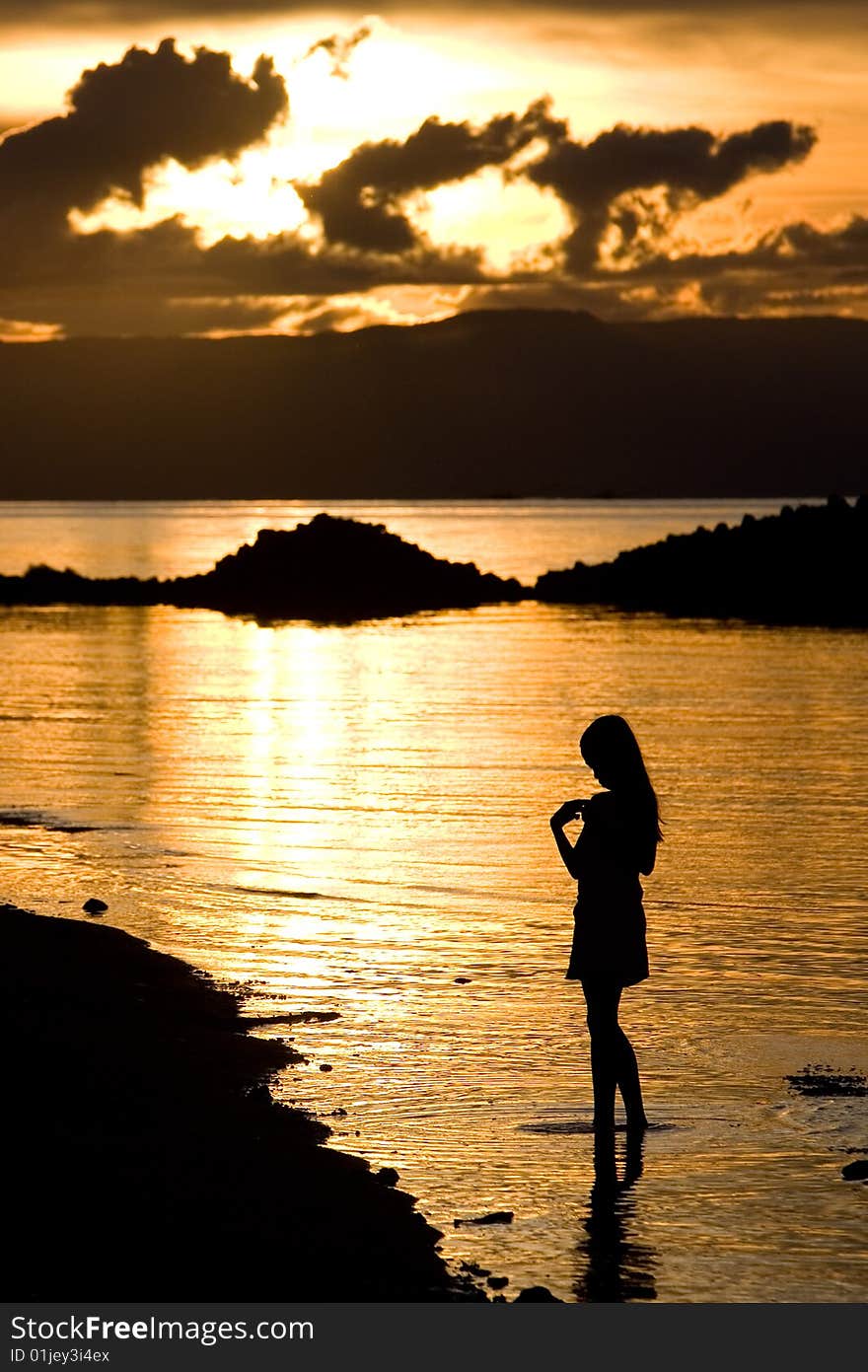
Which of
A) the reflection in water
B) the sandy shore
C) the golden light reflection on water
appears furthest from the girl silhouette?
the sandy shore

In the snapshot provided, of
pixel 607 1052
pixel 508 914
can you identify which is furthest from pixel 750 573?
pixel 607 1052

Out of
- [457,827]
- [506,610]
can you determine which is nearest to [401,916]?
[457,827]

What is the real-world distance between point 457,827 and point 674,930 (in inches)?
274

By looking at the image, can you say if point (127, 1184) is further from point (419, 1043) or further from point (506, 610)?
point (506, 610)

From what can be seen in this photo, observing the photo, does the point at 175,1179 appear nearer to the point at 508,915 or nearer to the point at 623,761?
the point at 623,761

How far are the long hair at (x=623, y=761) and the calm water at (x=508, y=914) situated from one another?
2129mm

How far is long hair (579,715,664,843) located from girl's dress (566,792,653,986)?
90 millimetres

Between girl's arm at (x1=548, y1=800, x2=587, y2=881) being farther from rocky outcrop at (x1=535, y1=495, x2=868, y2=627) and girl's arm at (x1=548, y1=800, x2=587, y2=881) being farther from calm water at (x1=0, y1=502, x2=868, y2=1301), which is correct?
rocky outcrop at (x1=535, y1=495, x2=868, y2=627)

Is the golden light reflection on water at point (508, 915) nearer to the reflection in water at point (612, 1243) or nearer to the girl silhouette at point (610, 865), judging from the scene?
the reflection in water at point (612, 1243)

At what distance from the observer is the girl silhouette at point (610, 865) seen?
1041 cm

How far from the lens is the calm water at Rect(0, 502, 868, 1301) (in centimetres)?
1042

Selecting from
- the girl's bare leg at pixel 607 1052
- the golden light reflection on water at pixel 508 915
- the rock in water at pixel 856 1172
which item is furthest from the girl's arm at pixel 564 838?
the rock in water at pixel 856 1172
